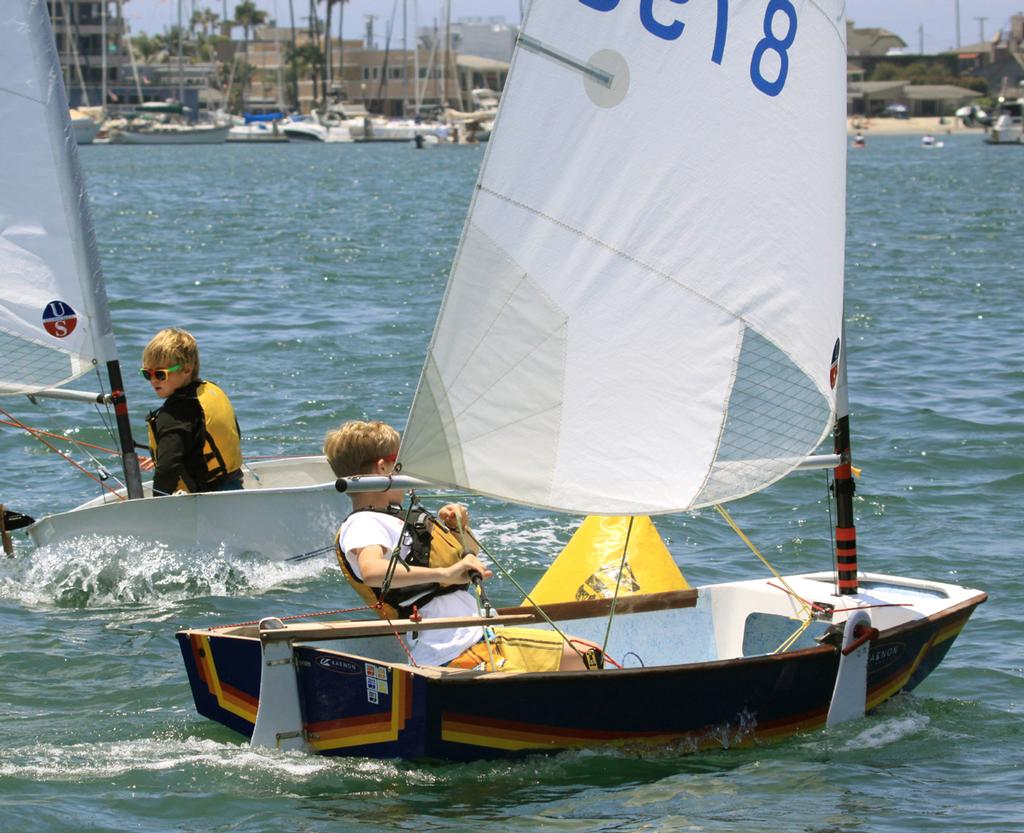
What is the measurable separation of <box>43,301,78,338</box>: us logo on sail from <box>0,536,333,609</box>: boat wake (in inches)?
46.0

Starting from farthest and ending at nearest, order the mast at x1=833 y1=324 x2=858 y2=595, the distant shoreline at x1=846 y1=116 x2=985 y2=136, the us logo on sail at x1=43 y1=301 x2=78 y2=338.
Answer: the distant shoreline at x1=846 y1=116 x2=985 y2=136, the us logo on sail at x1=43 y1=301 x2=78 y2=338, the mast at x1=833 y1=324 x2=858 y2=595

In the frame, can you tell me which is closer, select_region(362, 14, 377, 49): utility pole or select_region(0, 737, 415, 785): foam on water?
select_region(0, 737, 415, 785): foam on water

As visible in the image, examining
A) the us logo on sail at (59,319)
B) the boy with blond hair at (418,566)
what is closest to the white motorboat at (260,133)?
the us logo on sail at (59,319)

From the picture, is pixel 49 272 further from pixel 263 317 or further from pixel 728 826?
pixel 263 317

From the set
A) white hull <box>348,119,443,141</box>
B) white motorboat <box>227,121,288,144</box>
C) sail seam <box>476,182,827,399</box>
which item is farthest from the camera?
white motorboat <box>227,121,288,144</box>

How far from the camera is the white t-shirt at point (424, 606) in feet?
18.4

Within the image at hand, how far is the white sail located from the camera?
8484mm

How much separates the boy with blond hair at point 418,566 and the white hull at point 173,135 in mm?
83553

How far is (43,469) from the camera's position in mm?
11156

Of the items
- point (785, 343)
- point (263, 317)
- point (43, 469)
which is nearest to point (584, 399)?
point (785, 343)

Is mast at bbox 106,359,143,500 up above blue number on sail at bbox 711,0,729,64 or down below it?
below

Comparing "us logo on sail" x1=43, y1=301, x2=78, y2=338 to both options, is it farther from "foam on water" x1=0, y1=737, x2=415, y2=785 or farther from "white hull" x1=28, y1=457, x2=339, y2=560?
"foam on water" x1=0, y1=737, x2=415, y2=785

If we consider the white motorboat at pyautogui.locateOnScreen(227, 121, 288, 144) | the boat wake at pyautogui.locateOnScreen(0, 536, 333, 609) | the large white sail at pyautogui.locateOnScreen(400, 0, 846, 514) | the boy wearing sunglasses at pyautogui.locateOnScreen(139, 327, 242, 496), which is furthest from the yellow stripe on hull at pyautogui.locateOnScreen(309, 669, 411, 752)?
the white motorboat at pyautogui.locateOnScreen(227, 121, 288, 144)

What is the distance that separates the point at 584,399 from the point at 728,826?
149cm
